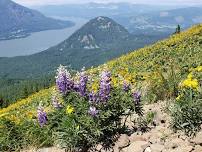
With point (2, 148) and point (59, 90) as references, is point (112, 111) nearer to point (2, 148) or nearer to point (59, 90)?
point (59, 90)

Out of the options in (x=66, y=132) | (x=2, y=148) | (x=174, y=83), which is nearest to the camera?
(x=66, y=132)

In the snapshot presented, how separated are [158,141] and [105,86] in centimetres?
143

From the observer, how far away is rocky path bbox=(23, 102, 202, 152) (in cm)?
823

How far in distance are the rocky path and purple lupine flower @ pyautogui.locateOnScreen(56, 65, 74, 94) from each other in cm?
128

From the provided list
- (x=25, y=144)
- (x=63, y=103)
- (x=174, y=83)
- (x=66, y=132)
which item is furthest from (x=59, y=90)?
(x=174, y=83)

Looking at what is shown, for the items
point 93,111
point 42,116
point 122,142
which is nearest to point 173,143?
point 122,142

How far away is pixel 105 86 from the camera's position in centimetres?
866

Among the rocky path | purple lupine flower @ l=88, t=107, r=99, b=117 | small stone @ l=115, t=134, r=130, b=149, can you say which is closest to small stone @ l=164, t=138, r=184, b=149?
the rocky path

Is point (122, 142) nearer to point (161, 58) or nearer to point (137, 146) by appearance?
point (137, 146)

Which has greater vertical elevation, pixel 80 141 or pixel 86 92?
pixel 86 92

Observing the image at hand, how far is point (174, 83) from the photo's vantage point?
37.3ft

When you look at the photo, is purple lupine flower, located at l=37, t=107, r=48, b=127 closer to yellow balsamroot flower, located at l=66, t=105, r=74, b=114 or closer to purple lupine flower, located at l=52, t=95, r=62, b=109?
purple lupine flower, located at l=52, t=95, r=62, b=109

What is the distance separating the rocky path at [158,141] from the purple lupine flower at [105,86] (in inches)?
36.4

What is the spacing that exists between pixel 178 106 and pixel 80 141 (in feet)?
6.44
